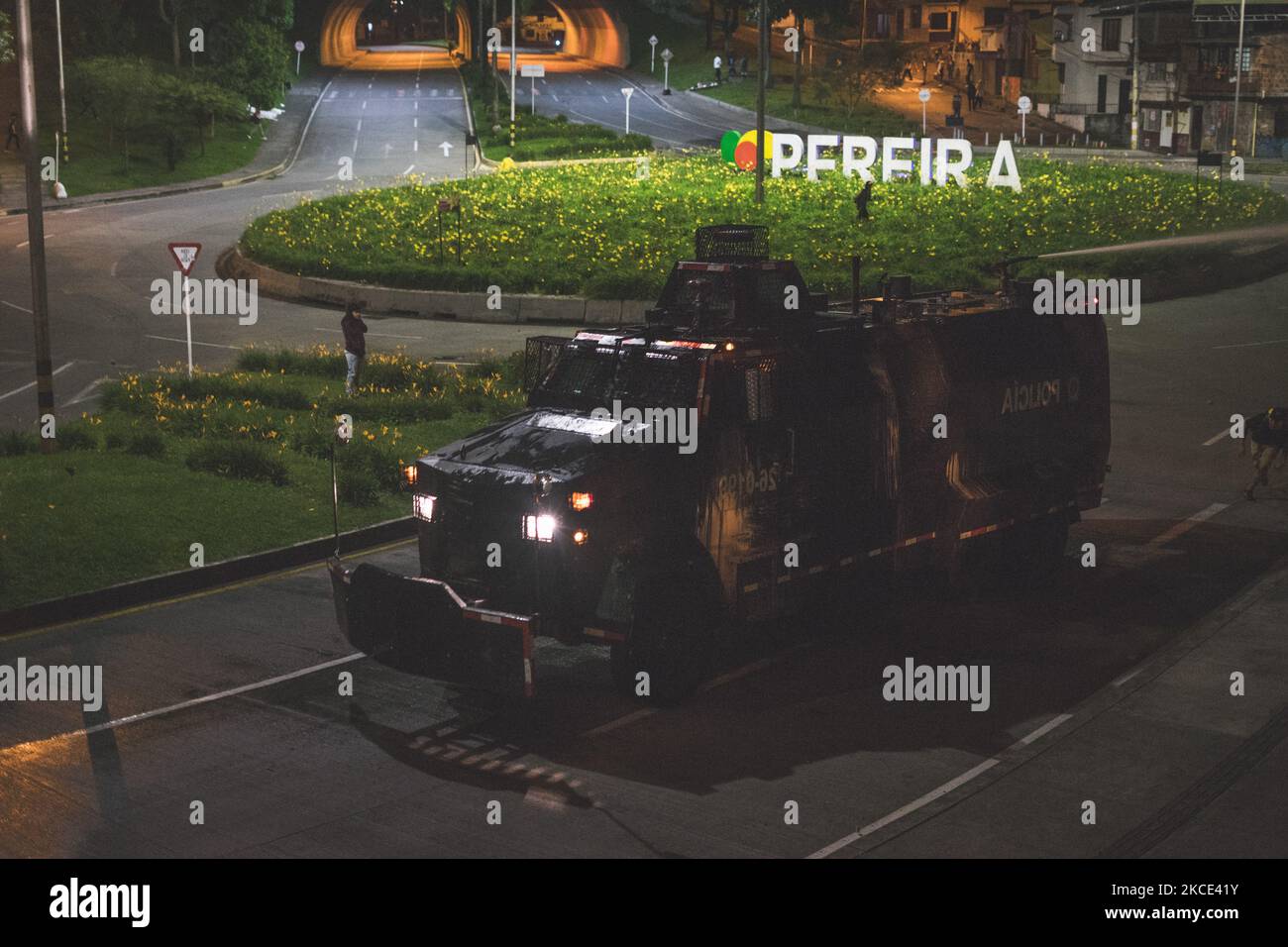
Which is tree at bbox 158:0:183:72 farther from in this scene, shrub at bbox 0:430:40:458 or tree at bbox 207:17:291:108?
shrub at bbox 0:430:40:458

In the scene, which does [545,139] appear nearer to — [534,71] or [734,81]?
[534,71]

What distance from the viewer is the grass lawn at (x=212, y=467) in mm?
17891

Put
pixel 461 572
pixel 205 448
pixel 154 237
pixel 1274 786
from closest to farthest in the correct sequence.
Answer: pixel 1274 786 → pixel 461 572 → pixel 205 448 → pixel 154 237

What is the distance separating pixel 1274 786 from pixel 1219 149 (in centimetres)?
8578

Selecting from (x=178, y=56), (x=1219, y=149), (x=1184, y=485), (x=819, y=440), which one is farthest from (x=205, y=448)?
(x=1219, y=149)

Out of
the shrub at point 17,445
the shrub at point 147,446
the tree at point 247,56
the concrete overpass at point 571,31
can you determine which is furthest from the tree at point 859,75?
the shrub at point 17,445

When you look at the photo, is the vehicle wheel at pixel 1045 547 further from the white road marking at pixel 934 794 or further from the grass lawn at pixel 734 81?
the grass lawn at pixel 734 81

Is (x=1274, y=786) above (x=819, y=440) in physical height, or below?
below

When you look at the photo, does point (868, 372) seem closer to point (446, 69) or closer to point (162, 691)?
point (162, 691)

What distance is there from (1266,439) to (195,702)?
14156 millimetres

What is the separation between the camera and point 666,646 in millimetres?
13555

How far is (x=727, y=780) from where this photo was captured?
12.1 m

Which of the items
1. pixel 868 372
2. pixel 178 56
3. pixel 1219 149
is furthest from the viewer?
pixel 1219 149

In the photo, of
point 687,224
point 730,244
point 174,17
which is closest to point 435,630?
point 730,244
